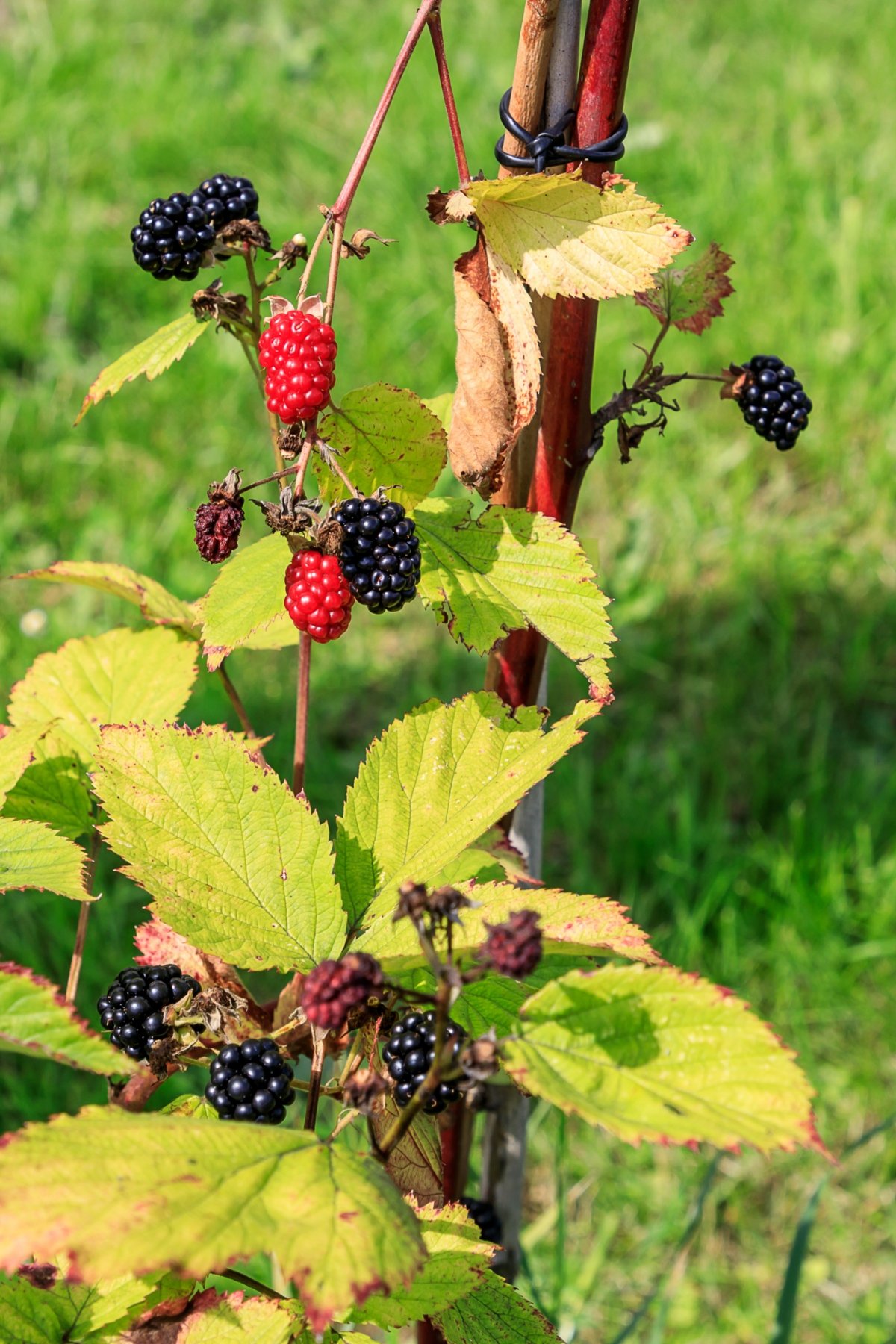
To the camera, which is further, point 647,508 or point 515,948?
point 647,508

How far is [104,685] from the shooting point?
1.35m

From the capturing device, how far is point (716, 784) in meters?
2.91

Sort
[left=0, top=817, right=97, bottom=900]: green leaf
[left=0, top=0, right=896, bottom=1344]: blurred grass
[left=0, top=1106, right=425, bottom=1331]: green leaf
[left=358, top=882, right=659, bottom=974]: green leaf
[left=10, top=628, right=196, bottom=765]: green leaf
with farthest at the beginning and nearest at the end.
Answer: [left=0, top=0, right=896, bottom=1344]: blurred grass
[left=10, top=628, right=196, bottom=765]: green leaf
[left=0, top=817, right=97, bottom=900]: green leaf
[left=358, top=882, right=659, bottom=974]: green leaf
[left=0, top=1106, right=425, bottom=1331]: green leaf

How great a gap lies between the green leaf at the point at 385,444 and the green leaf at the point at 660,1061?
43cm

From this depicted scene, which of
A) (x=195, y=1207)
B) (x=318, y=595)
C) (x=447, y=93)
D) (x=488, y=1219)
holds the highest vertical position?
(x=447, y=93)

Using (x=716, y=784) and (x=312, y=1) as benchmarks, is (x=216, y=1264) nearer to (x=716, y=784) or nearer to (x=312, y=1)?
(x=716, y=784)

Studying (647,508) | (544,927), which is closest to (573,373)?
(544,927)

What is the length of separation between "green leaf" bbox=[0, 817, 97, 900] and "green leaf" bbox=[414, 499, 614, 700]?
1.15 ft

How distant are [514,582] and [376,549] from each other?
19cm

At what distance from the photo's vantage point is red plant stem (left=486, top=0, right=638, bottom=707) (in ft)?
3.24

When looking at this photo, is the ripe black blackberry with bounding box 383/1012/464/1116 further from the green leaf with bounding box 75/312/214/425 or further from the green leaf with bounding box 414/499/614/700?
the green leaf with bounding box 75/312/214/425

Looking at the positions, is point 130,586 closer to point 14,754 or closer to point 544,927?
point 14,754

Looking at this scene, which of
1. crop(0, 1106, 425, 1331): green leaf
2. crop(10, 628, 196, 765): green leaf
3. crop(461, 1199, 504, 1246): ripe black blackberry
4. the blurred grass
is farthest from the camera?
the blurred grass

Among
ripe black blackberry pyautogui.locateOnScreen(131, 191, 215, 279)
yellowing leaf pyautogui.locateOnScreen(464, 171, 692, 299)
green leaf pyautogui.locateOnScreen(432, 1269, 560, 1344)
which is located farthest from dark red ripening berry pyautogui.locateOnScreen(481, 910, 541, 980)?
ripe black blackberry pyautogui.locateOnScreen(131, 191, 215, 279)
